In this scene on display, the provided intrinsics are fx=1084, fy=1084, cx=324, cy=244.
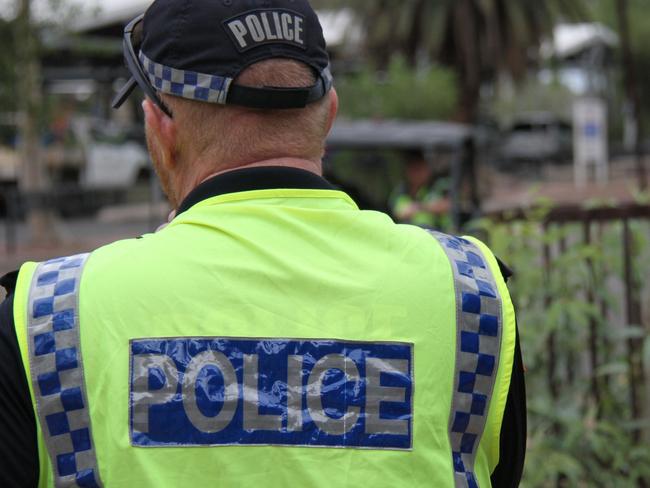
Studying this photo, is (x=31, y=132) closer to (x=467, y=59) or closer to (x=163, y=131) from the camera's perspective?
(x=467, y=59)

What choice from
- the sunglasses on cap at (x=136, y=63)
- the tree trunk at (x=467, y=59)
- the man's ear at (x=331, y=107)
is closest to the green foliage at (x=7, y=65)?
the tree trunk at (x=467, y=59)

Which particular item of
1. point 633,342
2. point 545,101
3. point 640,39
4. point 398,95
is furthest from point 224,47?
point 545,101

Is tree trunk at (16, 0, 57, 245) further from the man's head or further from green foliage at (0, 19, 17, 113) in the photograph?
the man's head

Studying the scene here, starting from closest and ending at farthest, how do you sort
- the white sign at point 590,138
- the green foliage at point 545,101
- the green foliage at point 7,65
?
1. the green foliage at point 7,65
2. the white sign at point 590,138
3. the green foliage at point 545,101

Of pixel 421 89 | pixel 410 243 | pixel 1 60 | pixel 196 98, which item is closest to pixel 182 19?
pixel 196 98

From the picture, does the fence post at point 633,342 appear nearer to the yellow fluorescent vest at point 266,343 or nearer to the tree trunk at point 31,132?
the yellow fluorescent vest at point 266,343

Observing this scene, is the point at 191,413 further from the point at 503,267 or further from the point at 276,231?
the point at 503,267

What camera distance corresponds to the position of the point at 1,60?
1461cm

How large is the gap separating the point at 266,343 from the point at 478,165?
68.0 feet

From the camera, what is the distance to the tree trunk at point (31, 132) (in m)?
14.9

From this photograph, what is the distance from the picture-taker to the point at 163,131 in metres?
1.78

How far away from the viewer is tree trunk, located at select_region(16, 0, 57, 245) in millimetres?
14914

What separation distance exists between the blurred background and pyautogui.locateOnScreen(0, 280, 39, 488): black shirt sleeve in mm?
3049

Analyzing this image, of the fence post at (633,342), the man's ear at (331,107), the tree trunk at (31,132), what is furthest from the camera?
the tree trunk at (31,132)
